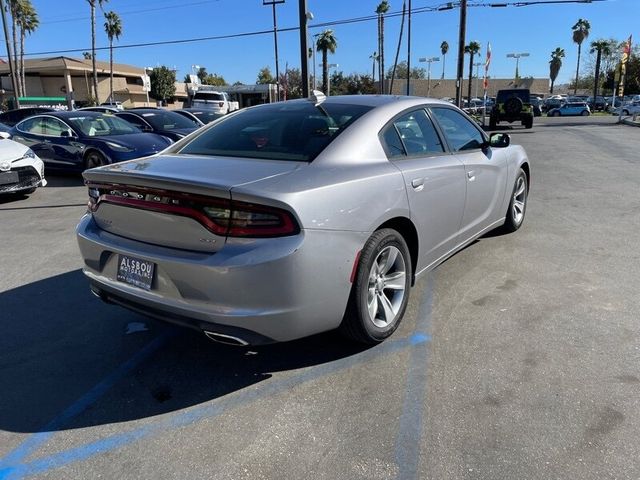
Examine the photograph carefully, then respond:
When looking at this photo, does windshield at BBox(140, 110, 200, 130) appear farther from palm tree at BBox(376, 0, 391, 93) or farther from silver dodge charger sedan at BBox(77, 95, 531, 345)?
palm tree at BBox(376, 0, 391, 93)

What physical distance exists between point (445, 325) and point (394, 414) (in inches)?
46.1

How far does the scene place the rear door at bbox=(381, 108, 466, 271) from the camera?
3537mm

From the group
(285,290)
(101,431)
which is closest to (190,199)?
(285,290)

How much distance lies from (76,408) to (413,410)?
1812 mm

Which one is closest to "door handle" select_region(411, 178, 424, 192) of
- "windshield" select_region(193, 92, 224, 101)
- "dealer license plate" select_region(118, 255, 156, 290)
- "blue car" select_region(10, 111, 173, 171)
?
"dealer license plate" select_region(118, 255, 156, 290)

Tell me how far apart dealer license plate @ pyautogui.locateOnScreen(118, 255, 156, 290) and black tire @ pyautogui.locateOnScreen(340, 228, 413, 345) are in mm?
1144

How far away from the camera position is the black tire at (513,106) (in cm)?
2471

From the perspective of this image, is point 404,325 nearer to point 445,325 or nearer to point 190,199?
point 445,325

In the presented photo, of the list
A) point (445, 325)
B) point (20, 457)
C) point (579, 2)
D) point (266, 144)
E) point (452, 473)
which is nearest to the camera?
point (452, 473)

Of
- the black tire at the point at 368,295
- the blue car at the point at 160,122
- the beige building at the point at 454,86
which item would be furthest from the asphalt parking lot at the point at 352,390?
the beige building at the point at 454,86

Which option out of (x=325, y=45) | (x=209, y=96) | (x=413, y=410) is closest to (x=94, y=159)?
(x=413, y=410)

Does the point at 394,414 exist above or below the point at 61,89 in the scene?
below

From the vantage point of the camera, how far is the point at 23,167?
8.45 m

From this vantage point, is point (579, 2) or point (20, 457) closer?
point (20, 457)
